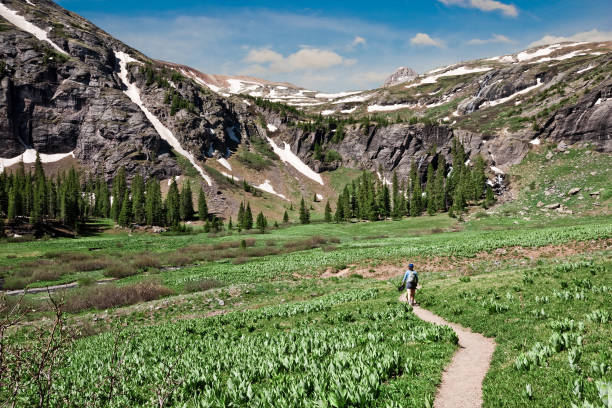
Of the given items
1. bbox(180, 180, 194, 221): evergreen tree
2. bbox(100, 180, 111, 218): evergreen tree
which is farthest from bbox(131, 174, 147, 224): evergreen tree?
bbox(100, 180, 111, 218): evergreen tree

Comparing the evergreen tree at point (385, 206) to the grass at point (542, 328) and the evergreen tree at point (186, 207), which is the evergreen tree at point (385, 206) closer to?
the evergreen tree at point (186, 207)

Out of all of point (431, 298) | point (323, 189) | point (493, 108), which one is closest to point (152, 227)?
point (323, 189)

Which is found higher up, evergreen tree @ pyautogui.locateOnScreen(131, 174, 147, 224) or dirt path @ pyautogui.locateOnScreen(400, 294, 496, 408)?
evergreen tree @ pyautogui.locateOnScreen(131, 174, 147, 224)

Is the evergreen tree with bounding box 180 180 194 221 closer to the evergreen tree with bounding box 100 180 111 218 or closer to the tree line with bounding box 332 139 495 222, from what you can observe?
the evergreen tree with bounding box 100 180 111 218

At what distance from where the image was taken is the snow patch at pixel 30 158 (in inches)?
6043

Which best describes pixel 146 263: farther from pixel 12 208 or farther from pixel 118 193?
pixel 118 193

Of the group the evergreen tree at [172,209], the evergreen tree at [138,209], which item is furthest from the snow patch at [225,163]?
the evergreen tree at [138,209]

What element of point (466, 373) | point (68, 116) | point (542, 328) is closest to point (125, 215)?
point (68, 116)

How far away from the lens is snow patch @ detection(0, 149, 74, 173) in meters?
154

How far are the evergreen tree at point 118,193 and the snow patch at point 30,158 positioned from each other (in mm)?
40673

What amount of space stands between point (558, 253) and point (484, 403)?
110ft

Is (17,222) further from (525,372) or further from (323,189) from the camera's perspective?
(323,189)

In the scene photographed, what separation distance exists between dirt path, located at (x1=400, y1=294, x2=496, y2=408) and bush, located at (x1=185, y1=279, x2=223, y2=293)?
94.4ft

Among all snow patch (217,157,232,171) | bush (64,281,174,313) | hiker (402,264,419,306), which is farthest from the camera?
snow patch (217,157,232,171)
